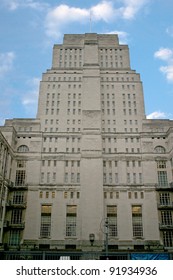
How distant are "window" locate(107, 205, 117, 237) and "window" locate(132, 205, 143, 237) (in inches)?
151

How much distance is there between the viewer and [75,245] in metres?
52.7

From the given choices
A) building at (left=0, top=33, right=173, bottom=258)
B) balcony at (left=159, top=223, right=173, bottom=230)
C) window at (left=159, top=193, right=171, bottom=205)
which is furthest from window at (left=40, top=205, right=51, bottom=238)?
window at (left=159, top=193, right=171, bottom=205)

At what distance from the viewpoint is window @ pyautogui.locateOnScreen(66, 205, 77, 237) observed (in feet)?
177

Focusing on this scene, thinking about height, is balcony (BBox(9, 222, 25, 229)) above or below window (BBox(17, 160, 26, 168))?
below

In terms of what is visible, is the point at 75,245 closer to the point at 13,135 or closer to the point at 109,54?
the point at 13,135

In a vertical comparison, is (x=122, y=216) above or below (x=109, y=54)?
below

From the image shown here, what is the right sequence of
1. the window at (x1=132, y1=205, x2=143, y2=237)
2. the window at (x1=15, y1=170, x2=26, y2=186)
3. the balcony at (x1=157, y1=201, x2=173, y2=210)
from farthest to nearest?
the window at (x1=15, y1=170, x2=26, y2=186)
the balcony at (x1=157, y1=201, x2=173, y2=210)
the window at (x1=132, y1=205, x2=143, y2=237)

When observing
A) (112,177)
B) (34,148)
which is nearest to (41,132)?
(34,148)

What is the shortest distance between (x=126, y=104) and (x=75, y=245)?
35466 millimetres

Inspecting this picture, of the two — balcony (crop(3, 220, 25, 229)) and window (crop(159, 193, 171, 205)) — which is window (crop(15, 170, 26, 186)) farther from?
window (crop(159, 193, 171, 205))

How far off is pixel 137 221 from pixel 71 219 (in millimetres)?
13941

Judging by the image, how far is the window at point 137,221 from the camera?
53.6 meters

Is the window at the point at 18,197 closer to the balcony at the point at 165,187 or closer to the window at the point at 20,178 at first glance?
the window at the point at 20,178

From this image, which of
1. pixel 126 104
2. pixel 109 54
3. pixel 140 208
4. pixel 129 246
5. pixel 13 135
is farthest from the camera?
pixel 109 54
